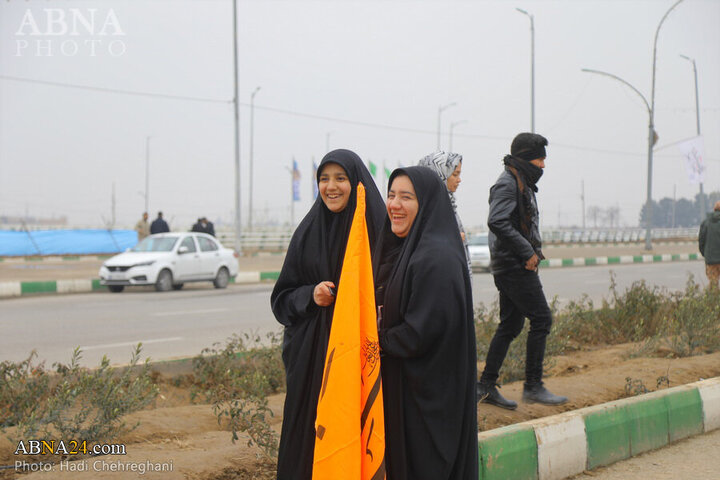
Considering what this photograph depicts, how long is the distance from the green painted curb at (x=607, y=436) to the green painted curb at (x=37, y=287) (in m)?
13.8

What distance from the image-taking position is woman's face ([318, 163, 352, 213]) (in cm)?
311

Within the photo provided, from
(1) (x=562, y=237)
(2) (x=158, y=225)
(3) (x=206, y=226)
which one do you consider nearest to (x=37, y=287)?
(2) (x=158, y=225)

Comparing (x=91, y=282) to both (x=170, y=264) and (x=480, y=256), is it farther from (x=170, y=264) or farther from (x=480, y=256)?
(x=480, y=256)

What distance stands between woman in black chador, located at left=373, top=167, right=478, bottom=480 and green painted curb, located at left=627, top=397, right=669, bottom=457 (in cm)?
222

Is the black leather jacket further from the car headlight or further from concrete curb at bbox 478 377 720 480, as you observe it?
the car headlight

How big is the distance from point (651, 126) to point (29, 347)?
27.5 metres

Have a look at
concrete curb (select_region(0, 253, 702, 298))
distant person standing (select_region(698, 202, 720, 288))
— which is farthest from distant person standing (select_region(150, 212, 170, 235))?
distant person standing (select_region(698, 202, 720, 288))

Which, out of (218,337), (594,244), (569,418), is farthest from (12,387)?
(594,244)

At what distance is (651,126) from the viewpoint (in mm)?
30484

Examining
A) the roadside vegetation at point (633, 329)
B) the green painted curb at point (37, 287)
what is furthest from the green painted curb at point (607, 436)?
the green painted curb at point (37, 287)

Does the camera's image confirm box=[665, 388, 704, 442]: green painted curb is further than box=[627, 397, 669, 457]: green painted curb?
Yes

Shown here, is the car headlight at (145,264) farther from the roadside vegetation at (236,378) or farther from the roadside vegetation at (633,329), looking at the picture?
the roadside vegetation at (633,329)

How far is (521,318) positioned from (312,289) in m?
2.35

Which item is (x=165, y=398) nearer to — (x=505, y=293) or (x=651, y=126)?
(x=505, y=293)
